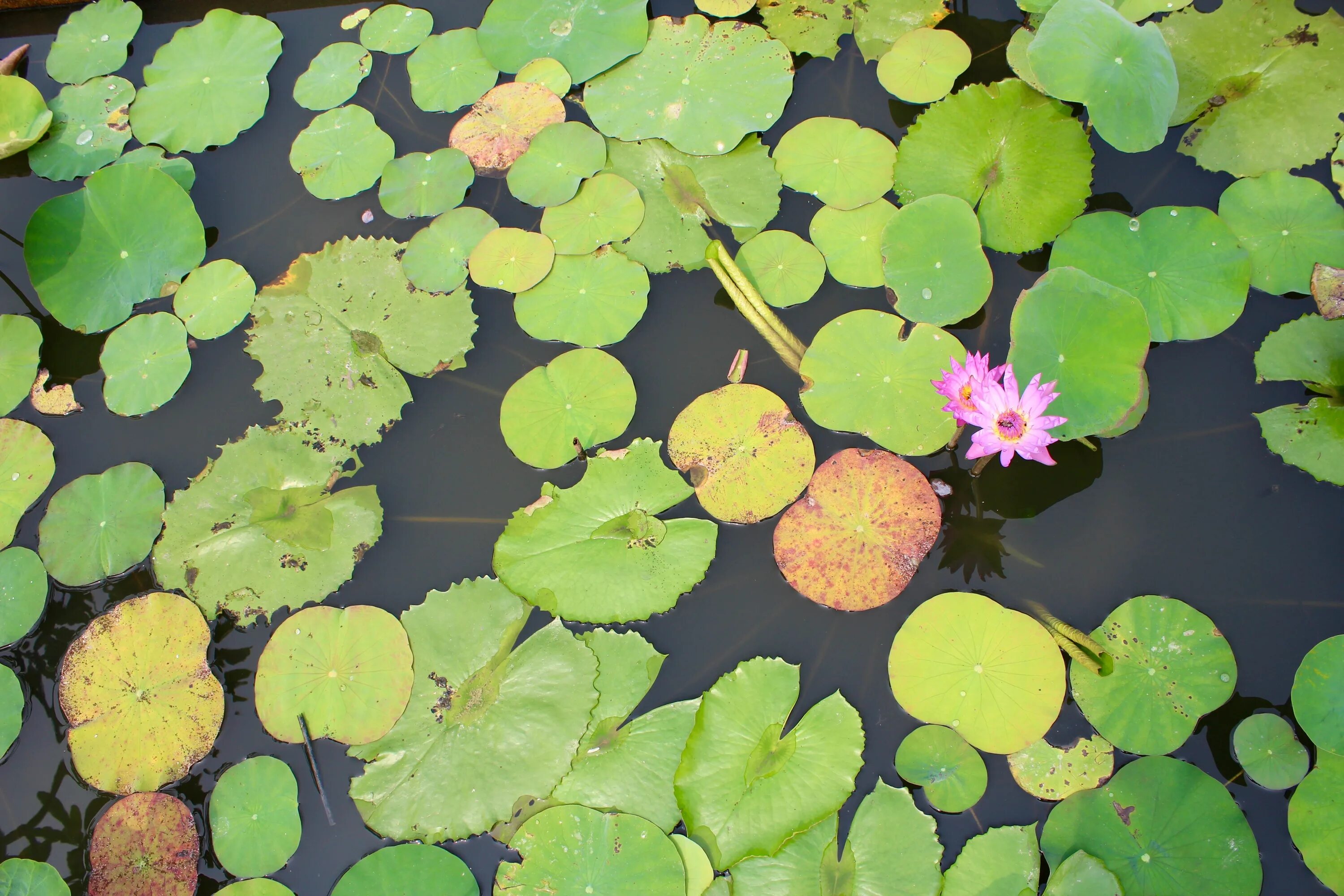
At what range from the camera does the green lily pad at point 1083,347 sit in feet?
8.10

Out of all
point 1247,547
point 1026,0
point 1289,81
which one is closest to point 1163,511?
point 1247,547

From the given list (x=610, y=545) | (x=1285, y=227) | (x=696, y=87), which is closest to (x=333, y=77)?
(x=696, y=87)

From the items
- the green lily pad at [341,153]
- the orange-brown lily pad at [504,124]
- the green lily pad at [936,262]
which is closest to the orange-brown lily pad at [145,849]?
the green lily pad at [341,153]

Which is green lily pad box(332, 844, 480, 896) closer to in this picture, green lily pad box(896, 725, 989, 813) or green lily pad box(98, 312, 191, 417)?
green lily pad box(896, 725, 989, 813)

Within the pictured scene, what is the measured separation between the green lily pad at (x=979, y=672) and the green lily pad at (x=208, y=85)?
356 cm

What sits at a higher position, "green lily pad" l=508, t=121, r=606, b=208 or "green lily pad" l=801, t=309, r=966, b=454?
"green lily pad" l=508, t=121, r=606, b=208

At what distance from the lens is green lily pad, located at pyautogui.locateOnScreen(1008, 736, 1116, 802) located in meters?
2.29

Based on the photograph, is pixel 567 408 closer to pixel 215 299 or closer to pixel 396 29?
pixel 215 299

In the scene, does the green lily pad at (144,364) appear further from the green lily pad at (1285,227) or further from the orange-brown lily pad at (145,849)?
the green lily pad at (1285,227)

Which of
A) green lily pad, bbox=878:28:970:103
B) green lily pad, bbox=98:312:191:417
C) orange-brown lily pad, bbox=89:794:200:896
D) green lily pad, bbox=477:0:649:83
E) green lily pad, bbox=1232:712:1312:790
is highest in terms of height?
green lily pad, bbox=477:0:649:83

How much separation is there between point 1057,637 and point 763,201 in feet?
6.23

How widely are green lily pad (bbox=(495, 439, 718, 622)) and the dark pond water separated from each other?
11 cm

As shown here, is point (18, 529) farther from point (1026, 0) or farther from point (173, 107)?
point (1026, 0)

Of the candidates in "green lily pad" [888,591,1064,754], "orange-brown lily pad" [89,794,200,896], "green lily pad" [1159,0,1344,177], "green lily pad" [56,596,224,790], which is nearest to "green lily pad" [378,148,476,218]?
"green lily pad" [56,596,224,790]
